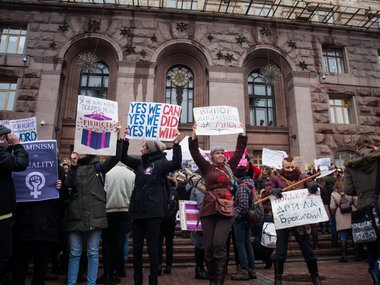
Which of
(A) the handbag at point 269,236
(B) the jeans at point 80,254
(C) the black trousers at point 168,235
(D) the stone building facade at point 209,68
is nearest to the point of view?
(B) the jeans at point 80,254

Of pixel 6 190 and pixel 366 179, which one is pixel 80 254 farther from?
pixel 366 179

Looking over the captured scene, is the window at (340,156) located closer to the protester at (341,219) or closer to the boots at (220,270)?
the protester at (341,219)

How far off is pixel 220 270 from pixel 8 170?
2.98 m

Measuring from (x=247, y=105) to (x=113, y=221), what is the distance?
1405cm

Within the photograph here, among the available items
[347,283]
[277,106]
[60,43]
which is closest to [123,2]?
[60,43]

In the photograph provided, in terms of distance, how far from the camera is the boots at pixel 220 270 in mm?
3949

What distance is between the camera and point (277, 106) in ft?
59.9

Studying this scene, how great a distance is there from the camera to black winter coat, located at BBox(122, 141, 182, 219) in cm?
412

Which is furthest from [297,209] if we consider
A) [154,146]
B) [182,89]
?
[182,89]

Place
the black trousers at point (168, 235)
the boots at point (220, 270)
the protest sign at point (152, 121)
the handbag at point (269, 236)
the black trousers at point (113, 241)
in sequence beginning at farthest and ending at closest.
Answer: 1. the black trousers at point (168, 235)
2. the handbag at point (269, 236)
3. the protest sign at point (152, 121)
4. the black trousers at point (113, 241)
5. the boots at point (220, 270)

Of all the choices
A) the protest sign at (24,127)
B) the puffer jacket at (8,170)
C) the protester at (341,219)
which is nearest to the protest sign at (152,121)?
the puffer jacket at (8,170)

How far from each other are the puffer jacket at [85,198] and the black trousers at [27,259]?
1.48 ft

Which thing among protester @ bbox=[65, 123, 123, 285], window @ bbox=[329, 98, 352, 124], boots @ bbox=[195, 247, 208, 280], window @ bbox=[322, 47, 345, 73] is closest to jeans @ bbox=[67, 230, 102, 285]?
protester @ bbox=[65, 123, 123, 285]

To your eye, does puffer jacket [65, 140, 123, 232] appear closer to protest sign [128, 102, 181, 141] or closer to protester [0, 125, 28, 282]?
protester [0, 125, 28, 282]
